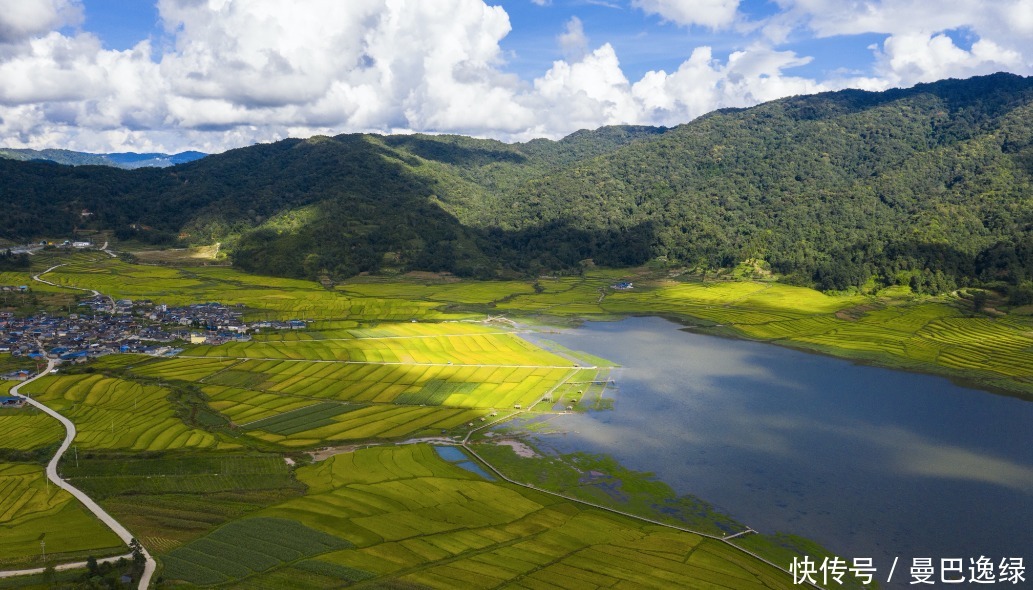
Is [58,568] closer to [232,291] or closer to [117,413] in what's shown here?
[117,413]

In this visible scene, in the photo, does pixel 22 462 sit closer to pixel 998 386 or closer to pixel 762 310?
pixel 998 386

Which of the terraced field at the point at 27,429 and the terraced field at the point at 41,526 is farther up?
the terraced field at the point at 27,429

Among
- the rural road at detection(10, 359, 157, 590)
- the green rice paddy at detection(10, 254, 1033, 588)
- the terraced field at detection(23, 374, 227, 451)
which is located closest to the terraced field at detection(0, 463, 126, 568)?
the green rice paddy at detection(10, 254, 1033, 588)

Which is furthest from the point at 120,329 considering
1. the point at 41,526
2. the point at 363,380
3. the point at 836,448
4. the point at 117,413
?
the point at 836,448

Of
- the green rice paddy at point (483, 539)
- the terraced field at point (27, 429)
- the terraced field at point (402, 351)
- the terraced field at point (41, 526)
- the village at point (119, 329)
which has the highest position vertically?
the village at point (119, 329)

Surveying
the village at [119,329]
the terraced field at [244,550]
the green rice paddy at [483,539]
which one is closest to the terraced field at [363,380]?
the village at [119,329]

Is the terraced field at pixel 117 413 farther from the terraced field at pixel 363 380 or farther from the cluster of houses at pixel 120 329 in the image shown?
the cluster of houses at pixel 120 329

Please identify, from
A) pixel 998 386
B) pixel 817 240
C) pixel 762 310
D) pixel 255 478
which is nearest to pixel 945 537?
pixel 998 386
